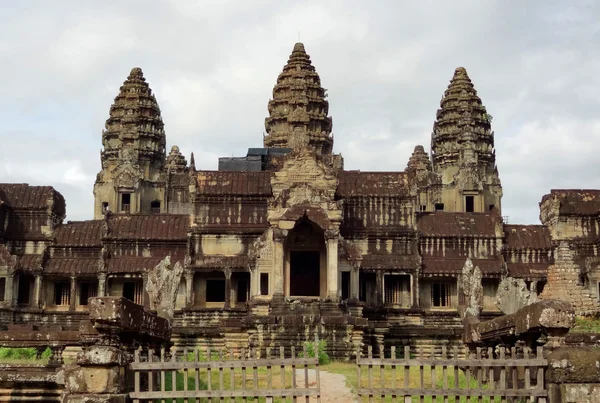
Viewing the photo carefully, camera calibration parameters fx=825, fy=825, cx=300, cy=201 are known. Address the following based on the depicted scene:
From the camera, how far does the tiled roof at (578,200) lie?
44.5 meters

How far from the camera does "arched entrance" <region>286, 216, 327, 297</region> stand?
3409 centimetres

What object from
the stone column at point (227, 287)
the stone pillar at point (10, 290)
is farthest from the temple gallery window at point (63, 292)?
the stone column at point (227, 287)

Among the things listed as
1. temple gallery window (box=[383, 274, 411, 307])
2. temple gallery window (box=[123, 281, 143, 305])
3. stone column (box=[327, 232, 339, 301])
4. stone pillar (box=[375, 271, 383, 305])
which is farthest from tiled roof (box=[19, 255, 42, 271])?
temple gallery window (box=[383, 274, 411, 307])

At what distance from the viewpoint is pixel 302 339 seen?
96.4 feet

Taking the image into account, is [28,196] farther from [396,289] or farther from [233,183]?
[396,289]

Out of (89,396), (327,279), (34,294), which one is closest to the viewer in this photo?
(89,396)

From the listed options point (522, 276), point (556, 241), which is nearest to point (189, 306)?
point (522, 276)

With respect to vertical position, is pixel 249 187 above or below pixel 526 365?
above

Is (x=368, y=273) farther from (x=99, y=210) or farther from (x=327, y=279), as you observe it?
(x=99, y=210)

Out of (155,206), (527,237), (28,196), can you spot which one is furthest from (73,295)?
(527,237)

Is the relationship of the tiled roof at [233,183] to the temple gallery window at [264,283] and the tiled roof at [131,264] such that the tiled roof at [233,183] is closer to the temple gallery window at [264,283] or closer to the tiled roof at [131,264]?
the tiled roof at [131,264]

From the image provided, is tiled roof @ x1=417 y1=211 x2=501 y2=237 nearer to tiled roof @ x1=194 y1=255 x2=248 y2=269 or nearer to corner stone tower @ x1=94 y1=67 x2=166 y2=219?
tiled roof @ x1=194 y1=255 x2=248 y2=269

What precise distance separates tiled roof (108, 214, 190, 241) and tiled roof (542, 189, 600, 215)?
20.2 meters

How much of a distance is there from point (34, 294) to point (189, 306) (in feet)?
29.3
